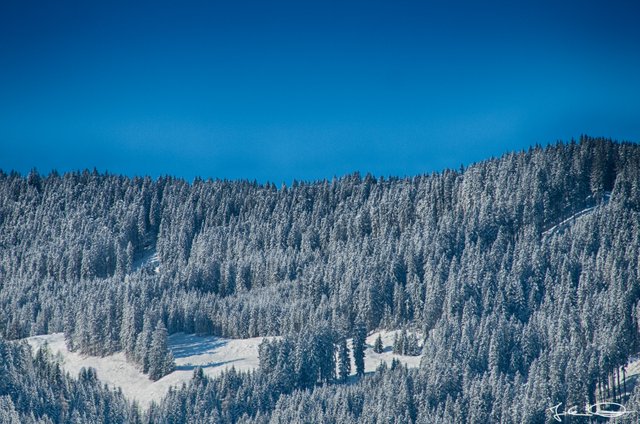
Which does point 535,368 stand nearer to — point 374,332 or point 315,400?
point 315,400

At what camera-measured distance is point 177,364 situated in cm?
18712

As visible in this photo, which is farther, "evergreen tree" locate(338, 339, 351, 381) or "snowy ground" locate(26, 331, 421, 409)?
"snowy ground" locate(26, 331, 421, 409)

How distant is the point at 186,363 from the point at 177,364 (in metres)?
1.67

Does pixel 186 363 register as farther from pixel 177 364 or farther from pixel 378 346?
pixel 378 346

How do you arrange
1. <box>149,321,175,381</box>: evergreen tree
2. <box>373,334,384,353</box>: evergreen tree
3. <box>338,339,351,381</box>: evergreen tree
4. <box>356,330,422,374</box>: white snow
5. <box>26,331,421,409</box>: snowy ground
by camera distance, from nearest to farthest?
1. <box>338,339,351,381</box>: evergreen tree
2. <box>356,330,422,374</box>: white snow
3. <box>26,331,421,409</box>: snowy ground
4. <box>149,321,175,381</box>: evergreen tree
5. <box>373,334,384,353</box>: evergreen tree

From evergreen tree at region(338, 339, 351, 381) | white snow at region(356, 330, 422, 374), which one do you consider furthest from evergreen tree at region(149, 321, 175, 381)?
white snow at region(356, 330, 422, 374)

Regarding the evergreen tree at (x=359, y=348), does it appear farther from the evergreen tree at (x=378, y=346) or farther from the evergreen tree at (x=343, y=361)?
the evergreen tree at (x=378, y=346)

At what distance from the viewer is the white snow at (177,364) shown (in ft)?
583

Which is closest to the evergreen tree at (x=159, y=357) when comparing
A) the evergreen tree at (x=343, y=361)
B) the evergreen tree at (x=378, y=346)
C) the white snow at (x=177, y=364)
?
the white snow at (x=177, y=364)

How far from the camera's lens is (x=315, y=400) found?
156250 millimetres

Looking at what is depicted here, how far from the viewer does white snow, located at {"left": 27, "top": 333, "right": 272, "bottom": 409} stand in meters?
178

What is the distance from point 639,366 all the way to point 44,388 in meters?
92.2

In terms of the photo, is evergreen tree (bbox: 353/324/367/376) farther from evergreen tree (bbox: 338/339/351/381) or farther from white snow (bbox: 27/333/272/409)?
white snow (bbox: 27/333/272/409)

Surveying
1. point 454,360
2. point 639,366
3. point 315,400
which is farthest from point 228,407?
point 639,366
